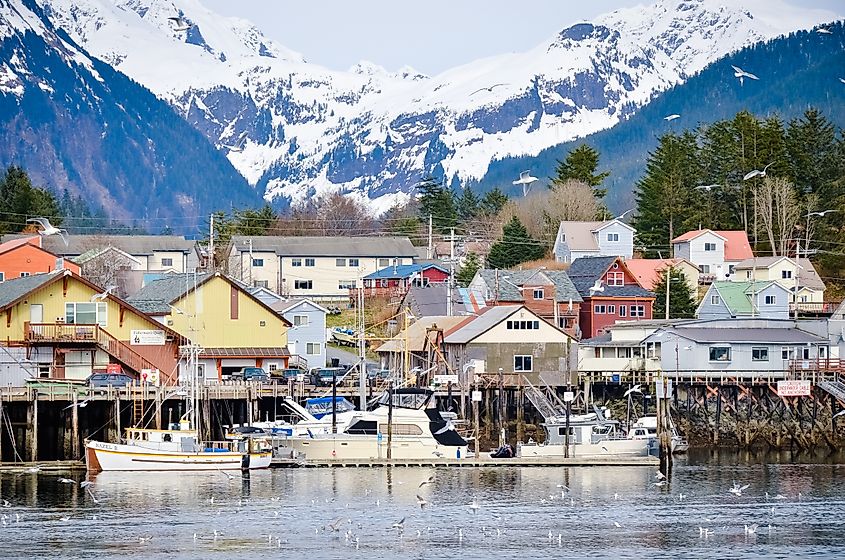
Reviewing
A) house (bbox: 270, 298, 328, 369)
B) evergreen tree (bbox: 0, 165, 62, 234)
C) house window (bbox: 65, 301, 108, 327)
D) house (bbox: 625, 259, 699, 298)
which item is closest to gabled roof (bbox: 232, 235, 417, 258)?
evergreen tree (bbox: 0, 165, 62, 234)

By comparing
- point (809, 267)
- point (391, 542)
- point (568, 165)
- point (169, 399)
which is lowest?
point (391, 542)

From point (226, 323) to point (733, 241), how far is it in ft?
181

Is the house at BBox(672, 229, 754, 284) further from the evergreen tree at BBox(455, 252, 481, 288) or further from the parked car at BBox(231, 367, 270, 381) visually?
the parked car at BBox(231, 367, 270, 381)

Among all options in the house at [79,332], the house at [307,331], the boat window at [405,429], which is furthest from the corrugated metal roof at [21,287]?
the boat window at [405,429]

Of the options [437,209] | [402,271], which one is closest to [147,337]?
[402,271]

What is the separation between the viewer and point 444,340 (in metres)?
84.2

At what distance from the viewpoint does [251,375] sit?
79.6 m

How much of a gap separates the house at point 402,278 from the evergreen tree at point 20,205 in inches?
1591

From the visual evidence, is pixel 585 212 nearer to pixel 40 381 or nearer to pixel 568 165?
pixel 568 165

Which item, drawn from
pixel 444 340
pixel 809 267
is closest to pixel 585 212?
pixel 809 267

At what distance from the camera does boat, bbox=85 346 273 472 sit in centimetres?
6531

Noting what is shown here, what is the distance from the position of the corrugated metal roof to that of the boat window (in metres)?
20.2

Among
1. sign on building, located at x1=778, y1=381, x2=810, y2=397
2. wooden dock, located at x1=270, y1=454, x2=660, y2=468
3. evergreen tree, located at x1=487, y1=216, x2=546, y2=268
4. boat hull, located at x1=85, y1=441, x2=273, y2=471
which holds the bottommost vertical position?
wooden dock, located at x1=270, y1=454, x2=660, y2=468

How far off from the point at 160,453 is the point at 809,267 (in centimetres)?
6562
